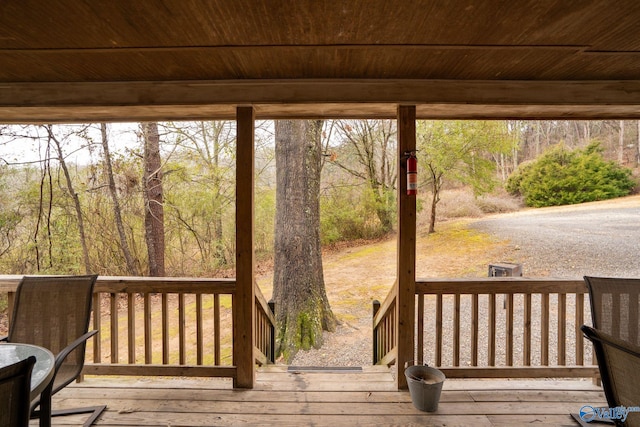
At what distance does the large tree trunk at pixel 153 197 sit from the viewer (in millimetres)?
6352

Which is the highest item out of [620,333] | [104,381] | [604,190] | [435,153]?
[435,153]

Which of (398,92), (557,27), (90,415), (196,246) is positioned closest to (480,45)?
(557,27)

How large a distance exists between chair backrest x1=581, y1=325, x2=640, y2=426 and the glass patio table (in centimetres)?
249

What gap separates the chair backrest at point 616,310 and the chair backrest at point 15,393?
3064 mm

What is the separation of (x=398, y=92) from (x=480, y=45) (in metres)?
0.66

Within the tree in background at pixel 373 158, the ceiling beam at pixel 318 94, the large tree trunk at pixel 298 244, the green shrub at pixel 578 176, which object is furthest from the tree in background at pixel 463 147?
the ceiling beam at pixel 318 94

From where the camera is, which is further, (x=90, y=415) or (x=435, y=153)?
(x=435, y=153)

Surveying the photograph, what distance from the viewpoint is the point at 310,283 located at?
473cm

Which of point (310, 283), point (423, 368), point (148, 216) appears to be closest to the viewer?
point (423, 368)

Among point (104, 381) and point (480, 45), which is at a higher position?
point (480, 45)

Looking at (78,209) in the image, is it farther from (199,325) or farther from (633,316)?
(633,316)

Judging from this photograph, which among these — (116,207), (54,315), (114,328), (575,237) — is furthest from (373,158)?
(54,315)

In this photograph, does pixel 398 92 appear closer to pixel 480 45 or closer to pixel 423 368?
pixel 480 45

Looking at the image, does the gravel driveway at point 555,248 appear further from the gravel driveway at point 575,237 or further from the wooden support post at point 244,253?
the wooden support post at point 244,253
